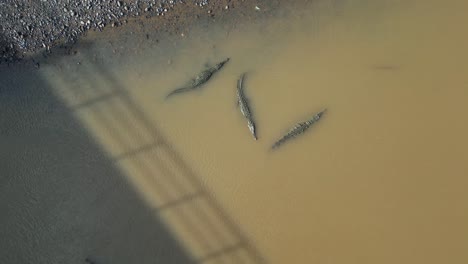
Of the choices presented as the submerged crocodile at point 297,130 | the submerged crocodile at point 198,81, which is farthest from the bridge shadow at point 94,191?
the submerged crocodile at point 297,130

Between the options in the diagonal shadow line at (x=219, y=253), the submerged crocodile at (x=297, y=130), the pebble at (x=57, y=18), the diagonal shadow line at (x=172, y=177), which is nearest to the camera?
the diagonal shadow line at (x=219, y=253)

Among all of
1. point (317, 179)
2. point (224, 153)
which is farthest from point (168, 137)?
point (317, 179)

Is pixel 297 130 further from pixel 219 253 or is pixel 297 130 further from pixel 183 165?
pixel 219 253

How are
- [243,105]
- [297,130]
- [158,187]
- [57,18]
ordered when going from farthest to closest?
[57,18] < [243,105] < [297,130] < [158,187]

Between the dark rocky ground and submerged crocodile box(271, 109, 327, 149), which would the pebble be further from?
submerged crocodile box(271, 109, 327, 149)

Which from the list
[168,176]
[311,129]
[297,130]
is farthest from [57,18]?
[311,129]

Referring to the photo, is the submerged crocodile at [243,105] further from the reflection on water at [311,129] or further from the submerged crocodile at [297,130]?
the submerged crocodile at [297,130]
